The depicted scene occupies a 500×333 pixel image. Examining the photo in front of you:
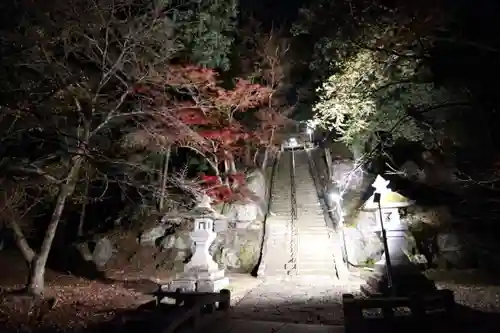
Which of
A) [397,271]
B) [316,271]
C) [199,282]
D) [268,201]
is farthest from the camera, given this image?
[268,201]

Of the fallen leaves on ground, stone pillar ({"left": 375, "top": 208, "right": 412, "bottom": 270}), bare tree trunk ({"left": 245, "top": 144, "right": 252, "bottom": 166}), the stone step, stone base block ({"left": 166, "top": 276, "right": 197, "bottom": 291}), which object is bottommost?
the fallen leaves on ground

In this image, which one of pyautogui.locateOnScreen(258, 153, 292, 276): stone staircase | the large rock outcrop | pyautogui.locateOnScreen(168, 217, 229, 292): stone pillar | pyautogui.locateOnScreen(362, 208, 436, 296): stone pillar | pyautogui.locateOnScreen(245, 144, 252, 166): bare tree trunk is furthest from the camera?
pyautogui.locateOnScreen(245, 144, 252, 166): bare tree trunk

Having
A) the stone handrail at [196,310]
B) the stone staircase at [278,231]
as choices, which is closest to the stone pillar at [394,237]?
the stone handrail at [196,310]

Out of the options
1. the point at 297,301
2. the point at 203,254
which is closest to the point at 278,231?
the point at 203,254

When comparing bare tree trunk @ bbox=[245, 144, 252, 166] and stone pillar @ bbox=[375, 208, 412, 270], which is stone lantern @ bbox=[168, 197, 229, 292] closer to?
stone pillar @ bbox=[375, 208, 412, 270]

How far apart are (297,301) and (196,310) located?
4432 mm

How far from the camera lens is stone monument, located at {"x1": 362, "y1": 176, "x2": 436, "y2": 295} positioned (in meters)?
8.03

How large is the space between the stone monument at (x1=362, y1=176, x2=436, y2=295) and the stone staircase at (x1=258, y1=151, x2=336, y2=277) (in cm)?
573

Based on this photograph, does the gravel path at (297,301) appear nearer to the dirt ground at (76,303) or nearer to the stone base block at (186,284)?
the dirt ground at (76,303)

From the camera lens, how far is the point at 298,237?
17.4m

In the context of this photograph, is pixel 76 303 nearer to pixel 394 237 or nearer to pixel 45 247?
pixel 45 247

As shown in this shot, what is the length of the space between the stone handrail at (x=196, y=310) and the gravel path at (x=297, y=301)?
1080 mm

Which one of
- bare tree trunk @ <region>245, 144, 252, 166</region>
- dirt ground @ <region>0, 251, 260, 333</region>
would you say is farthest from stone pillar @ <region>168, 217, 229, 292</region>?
bare tree trunk @ <region>245, 144, 252, 166</region>

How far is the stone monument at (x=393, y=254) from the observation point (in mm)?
8031
